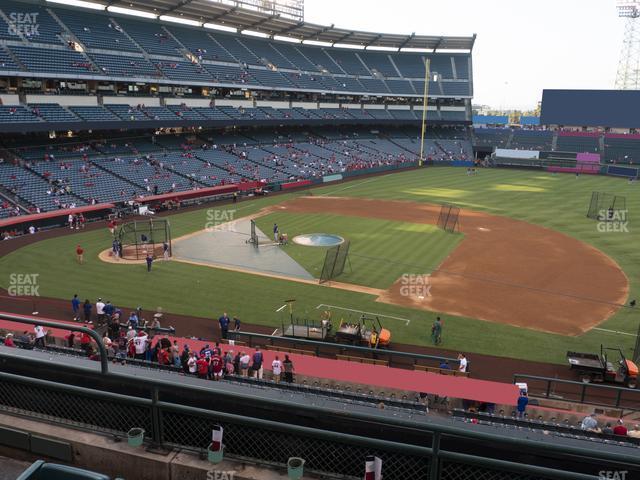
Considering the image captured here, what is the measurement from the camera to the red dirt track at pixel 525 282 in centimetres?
2566

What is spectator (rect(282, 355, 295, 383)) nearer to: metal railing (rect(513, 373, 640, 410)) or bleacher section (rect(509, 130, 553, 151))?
metal railing (rect(513, 373, 640, 410))

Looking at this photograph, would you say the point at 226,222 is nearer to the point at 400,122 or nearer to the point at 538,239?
the point at 538,239

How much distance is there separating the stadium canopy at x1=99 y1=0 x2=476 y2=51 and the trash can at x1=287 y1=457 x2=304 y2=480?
72.8 meters

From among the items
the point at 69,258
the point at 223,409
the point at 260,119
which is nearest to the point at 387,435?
the point at 223,409

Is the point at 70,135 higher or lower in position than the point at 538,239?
higher

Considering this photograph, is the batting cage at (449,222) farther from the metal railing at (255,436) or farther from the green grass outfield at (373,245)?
the metal railing at (255,436)

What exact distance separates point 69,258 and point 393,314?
2307 cm

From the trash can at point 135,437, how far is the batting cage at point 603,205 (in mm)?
51515

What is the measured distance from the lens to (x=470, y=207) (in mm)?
53500

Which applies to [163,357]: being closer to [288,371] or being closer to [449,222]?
[288,371]
